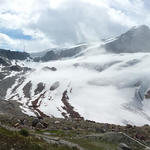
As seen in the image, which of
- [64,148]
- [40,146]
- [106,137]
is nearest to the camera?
[40,146]

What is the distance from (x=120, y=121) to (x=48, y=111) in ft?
169

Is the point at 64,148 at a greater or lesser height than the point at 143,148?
lesser

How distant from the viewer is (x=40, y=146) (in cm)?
2542

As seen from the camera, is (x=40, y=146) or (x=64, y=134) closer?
(x=40, y=146)

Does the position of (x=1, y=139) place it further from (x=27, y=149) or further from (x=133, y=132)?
(x=133, y=132)

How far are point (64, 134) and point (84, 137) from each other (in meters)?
3.16

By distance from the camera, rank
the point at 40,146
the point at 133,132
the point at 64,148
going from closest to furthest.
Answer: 1. the point at 40,146
2. the point at 64,148
3. the point at 133,132

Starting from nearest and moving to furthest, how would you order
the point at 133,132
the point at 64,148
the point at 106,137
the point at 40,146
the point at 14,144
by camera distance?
the point at 14,144 → the point at 40,146 → the point at 64,148 → the point at 106,137 → the point at 133,132

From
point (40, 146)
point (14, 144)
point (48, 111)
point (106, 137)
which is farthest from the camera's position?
point (48, 111)

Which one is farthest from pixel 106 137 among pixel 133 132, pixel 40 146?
pixel 133 132

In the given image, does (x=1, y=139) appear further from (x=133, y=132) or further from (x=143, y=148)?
(x=133, y=132)

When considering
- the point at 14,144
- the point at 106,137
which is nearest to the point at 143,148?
the point at 106,137

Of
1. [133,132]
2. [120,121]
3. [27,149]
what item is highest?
[120,121]

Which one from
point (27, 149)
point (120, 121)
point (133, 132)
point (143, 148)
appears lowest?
point (27, 149)
